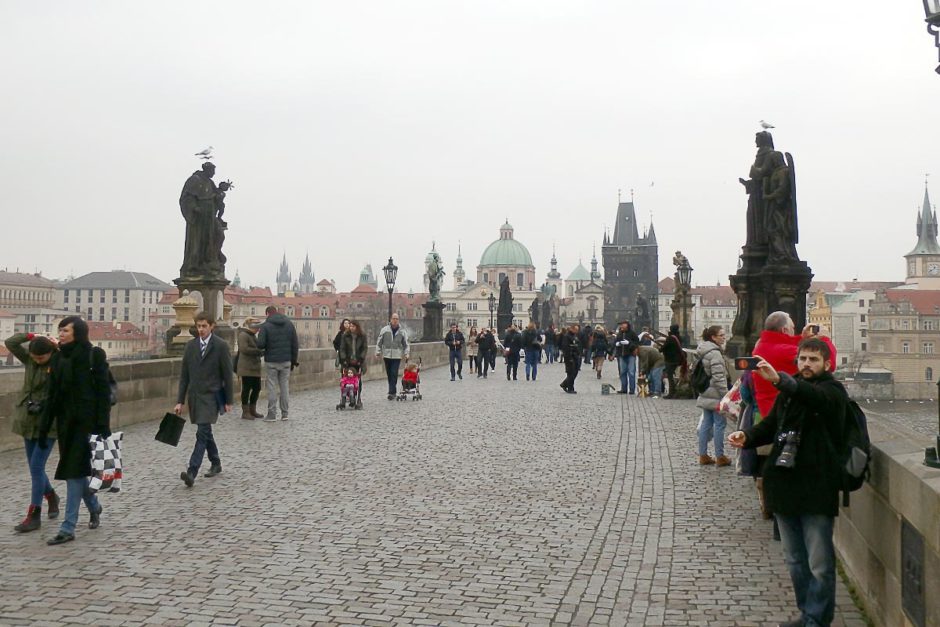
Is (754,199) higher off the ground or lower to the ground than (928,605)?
higher

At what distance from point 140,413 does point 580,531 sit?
8.56 metres

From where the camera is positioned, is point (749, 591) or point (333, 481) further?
point (333, 481)

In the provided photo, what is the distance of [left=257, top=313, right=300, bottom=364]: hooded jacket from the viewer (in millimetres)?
14391

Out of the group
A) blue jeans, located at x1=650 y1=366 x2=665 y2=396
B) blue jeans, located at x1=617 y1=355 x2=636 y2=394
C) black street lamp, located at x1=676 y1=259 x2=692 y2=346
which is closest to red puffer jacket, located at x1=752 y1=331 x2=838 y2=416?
blue jeans, located at x1=650 y1=366 x2=665 y2=396

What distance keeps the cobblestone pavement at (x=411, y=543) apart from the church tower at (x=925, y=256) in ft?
258

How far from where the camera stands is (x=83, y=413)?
6594 mm

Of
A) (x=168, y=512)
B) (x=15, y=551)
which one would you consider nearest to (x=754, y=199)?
(x=168, y=512)

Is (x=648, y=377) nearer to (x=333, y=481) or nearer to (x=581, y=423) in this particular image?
(x=581, y=423)

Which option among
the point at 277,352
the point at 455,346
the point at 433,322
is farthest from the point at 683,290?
the point at 277,352

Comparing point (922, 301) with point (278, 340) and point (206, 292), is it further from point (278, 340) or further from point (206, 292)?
point (278, 340)

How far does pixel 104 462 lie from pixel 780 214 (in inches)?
473

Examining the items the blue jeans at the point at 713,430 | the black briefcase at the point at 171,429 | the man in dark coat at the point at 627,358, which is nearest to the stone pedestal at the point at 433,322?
the man in dark coat at the point at 627,358

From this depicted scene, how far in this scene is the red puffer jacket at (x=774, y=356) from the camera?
599 cm

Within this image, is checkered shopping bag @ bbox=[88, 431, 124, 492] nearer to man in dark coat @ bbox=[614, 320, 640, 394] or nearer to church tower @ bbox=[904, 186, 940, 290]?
man in dark coat @ bbox=[614, 320, 640, 394]
